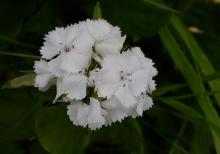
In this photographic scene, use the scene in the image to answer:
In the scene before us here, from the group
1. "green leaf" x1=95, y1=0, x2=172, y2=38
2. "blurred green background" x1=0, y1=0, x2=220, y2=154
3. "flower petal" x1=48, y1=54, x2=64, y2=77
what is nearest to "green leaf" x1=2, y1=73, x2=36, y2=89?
"blurred green background" x1=0, y1=0, x2=220, y2=154

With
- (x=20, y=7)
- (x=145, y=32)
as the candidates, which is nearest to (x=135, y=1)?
(x=145, y=32)

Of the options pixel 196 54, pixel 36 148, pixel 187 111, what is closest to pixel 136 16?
pixel 196 54

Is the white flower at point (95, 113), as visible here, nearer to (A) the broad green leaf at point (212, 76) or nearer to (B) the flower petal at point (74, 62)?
(B) the flower petal at point (74, 62)

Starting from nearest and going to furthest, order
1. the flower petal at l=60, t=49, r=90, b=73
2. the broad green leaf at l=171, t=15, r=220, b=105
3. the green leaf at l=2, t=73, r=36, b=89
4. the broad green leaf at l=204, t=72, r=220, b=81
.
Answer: the flower petal at l=60, t=49, r=90, b=73, the green leaf at l=2, t=73, r=36, b=89, the broad green leaf at l=204, t=72, r=220, b=81, the broad green leaf at l=171, t=15, r=220, b=105

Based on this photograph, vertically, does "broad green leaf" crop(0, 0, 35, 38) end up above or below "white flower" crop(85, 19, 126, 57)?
above

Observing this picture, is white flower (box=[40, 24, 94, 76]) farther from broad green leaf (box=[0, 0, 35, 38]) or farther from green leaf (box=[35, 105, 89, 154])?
broad green leaf (box=[0, 0, 35, 38])

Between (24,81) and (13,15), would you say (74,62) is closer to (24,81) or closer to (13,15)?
(24,81)
